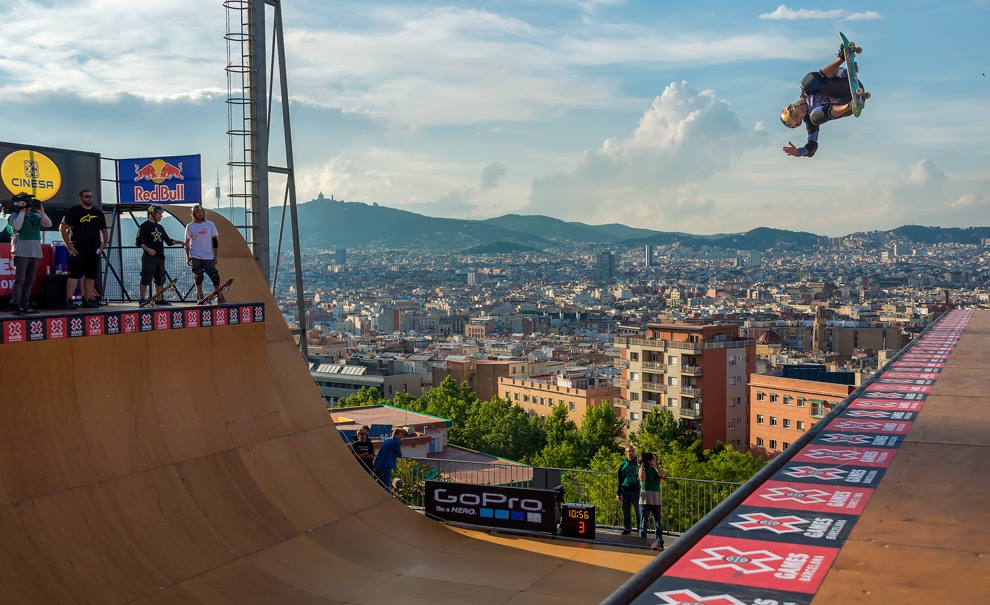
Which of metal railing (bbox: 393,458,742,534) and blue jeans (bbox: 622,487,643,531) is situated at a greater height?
blue jeans (bbox: 622,487,643,531)

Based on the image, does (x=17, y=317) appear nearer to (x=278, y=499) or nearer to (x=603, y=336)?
(x=278, y=499)

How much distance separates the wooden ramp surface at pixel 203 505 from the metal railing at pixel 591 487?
2364 millimetres

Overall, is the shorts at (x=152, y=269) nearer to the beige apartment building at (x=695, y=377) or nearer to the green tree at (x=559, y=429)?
the green tree at (x=559, y=429)

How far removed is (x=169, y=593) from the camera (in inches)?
371

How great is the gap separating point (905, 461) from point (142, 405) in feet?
28.0

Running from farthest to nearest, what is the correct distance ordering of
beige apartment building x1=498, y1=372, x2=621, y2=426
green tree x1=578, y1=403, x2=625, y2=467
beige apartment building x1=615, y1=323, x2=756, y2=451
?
1. beige apartment building x1=498, y1=372, x2=621, y2=426
2. beige apartment building x1=615, y1=323, x2=756, y2=451
3. green tree x1=578, y1=403, x2=625, y2=467

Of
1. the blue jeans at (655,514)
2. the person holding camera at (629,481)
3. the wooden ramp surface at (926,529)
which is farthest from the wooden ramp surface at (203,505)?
the wooden ramp surface at (926,529)

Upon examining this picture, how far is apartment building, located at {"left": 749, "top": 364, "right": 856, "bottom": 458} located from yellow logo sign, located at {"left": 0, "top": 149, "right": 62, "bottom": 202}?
62.9m

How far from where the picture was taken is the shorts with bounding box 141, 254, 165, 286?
1443 cm

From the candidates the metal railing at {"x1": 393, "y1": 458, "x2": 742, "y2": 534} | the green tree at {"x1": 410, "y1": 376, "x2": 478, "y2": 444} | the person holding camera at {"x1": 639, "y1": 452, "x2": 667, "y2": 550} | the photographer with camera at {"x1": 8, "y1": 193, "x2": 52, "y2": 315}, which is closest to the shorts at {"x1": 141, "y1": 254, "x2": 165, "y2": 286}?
the photographer with camera at {"x1": 8, "y1": 193, "x2": 52, "y2": 315}

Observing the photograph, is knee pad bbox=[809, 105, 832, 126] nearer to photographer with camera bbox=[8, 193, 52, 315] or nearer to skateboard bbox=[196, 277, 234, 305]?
skateboard bbox=[196, 277, 234, 305]

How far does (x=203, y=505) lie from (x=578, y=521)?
504 cm

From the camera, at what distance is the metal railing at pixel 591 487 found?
55.8 ft

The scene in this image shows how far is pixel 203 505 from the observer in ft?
35.9
